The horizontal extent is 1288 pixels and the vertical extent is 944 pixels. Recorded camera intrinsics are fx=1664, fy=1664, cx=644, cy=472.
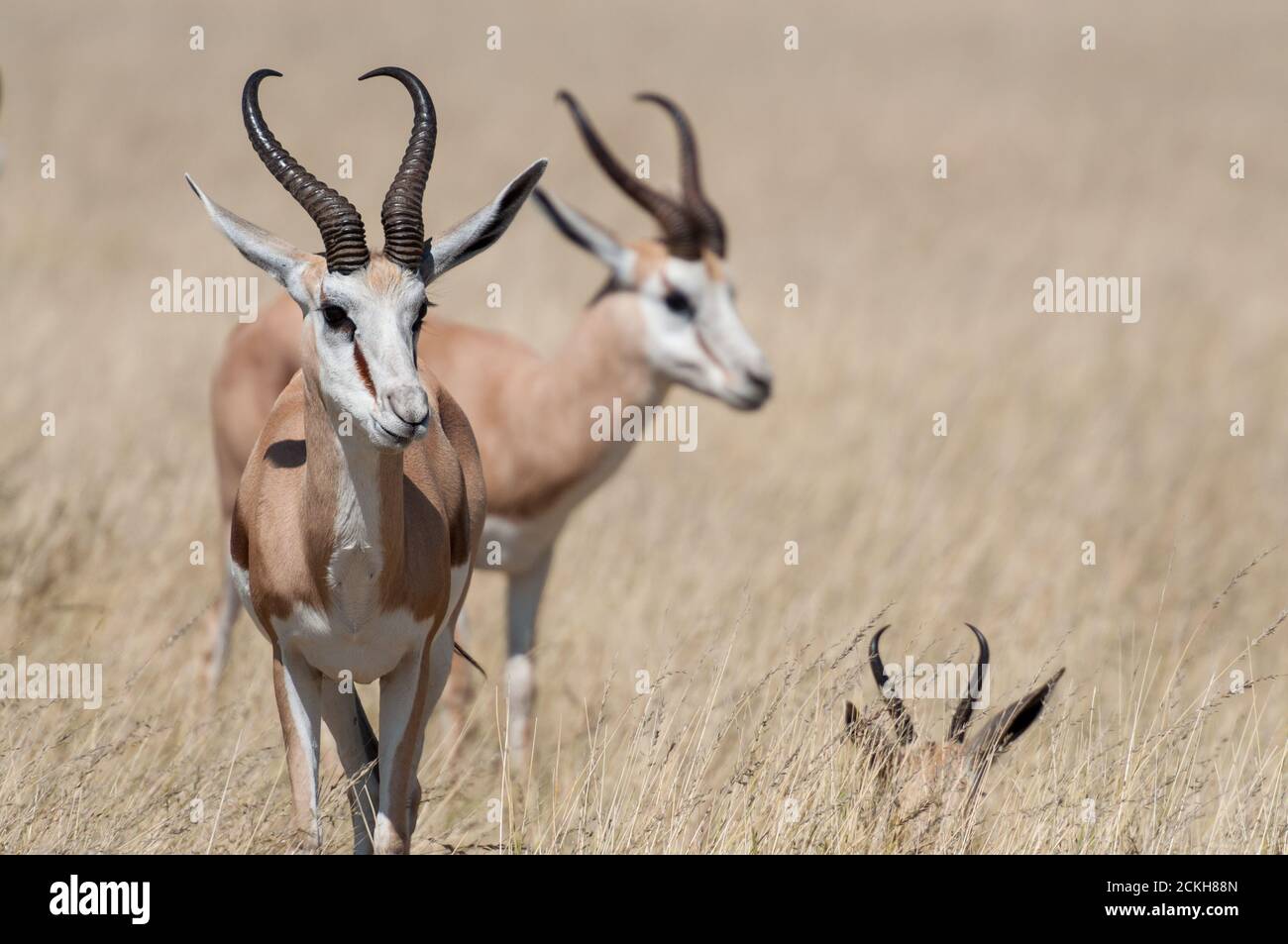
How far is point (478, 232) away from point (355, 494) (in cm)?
99

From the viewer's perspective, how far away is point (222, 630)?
338 inches

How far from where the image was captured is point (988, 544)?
36.7 feet

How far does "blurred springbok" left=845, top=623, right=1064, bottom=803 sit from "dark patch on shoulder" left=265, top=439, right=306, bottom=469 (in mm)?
2093

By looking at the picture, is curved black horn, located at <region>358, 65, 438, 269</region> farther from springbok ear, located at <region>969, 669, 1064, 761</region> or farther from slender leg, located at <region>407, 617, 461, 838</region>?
springbok ear, located at <region>969, 669, 1064, 761</region>

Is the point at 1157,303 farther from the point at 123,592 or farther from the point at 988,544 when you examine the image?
the point at 123,592

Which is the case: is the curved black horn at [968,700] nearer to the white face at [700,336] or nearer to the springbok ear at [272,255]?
the springbok ear at [272,255]

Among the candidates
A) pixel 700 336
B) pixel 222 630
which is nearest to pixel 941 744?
pixel 700 336

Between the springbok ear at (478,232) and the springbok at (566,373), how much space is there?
3151 millimetres

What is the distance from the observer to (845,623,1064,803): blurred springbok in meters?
5.67

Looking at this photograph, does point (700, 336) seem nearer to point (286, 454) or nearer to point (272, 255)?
point (286, 454)

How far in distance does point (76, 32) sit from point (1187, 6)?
2789 cm

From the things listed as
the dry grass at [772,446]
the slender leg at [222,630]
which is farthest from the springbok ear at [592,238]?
the slender leg at [222,630]

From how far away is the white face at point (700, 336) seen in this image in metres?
9.05
